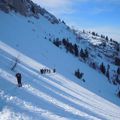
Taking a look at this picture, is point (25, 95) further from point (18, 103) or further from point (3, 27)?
point (3, 27)

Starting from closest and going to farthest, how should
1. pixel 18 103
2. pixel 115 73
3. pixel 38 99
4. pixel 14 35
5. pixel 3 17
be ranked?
pixel 18 103
pixel 38 99
pixel 14 35
pixel 3 17
pixel 115 73

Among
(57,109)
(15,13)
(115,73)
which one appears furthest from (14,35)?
(115,73)

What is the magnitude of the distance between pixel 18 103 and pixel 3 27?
1850 inches

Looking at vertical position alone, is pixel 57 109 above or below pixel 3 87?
below

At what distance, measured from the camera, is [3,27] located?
68312 mm

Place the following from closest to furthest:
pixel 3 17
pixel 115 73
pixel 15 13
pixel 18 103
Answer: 1. pixel 18 103
2. pixel 3 17
3. pixel 15 13
4. pixel 115 73

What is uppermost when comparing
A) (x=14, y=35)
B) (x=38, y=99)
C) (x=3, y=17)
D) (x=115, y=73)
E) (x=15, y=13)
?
(x=115, y=73)

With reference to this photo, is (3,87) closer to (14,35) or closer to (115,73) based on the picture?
(14,35)

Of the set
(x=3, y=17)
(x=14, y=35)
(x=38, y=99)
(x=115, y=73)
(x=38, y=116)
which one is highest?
(x=115, y=73)

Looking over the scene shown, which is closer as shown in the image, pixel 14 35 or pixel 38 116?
pixel 38 116

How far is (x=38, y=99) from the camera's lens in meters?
27.0

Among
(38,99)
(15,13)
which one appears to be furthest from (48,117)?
(15,13)

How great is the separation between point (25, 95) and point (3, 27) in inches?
1724

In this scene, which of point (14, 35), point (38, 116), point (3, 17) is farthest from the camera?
point (3, 17)
